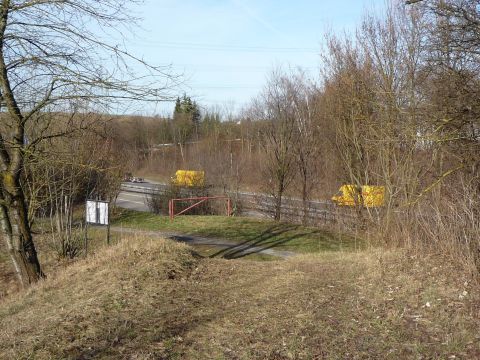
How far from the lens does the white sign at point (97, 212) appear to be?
10422 millimetres

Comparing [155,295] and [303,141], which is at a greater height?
[303,141]

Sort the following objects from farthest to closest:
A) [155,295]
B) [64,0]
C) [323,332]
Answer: [64,0], [155,295], [323,332]

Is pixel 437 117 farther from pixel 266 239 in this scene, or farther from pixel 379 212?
pixel 266 239

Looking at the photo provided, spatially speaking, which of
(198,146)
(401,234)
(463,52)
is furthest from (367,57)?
(198,146)

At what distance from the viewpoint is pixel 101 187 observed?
21.4 m

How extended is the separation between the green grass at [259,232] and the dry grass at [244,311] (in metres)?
6.82

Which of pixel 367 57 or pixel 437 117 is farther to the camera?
pixel 367 57

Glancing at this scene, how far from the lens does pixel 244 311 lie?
5.00m

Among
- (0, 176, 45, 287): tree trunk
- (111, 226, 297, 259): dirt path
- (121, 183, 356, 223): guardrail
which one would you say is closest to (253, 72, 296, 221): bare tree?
(121, 183, 356, 223): guardrail

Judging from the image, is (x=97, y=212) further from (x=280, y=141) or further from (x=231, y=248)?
(x=280, y=141)

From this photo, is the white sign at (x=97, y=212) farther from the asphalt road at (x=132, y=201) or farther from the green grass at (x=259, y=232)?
the asphalt road at (x=132, y=201)

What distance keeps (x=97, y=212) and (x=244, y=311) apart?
20.9ft

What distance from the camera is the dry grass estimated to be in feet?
13.2

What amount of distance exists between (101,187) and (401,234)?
1643cm
